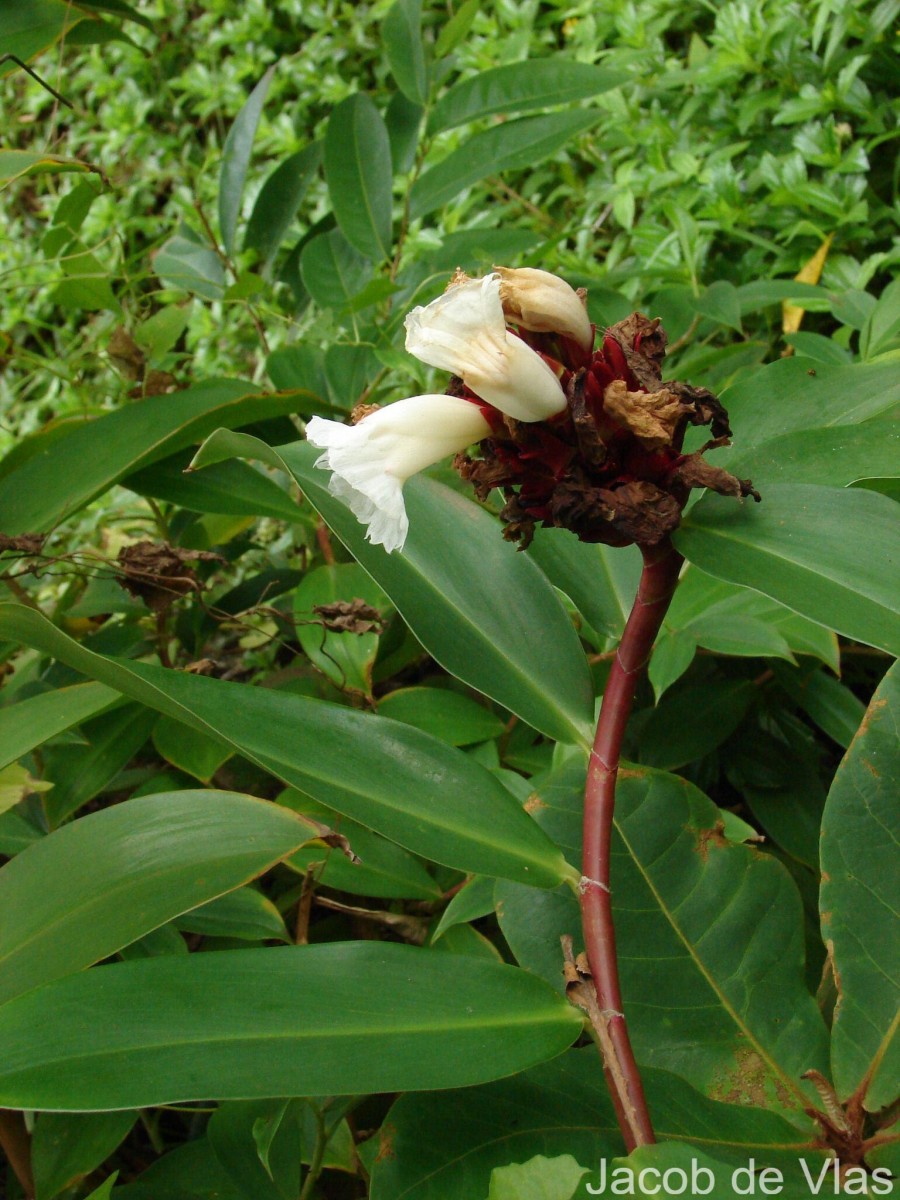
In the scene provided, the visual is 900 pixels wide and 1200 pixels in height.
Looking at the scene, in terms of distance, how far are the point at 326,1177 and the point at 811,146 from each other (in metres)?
1.57

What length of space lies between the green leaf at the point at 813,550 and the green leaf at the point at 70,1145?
580 millimetres

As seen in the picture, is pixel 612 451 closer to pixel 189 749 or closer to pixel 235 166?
pixel 189 749

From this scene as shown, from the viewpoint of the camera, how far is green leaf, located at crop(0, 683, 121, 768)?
0.73m

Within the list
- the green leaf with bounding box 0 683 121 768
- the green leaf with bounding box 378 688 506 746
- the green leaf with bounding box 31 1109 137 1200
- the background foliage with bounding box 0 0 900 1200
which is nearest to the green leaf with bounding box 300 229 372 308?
the background foliage with bounding box 0 0 900 1200

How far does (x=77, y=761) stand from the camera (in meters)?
0.93

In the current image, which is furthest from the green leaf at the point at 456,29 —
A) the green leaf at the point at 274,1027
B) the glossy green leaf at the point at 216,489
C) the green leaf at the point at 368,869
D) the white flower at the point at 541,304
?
the green leaf at the point at 274,1027

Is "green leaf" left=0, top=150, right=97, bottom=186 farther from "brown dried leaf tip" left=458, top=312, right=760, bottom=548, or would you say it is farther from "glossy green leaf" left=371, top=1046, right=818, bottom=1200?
"glossy green leaf" left=371, top=1046, right=818, bottom=1200

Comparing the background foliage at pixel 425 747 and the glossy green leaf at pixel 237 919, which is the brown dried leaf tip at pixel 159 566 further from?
the glossy green leaf at pixel 237 919

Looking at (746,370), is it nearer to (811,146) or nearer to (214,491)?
(214,491)

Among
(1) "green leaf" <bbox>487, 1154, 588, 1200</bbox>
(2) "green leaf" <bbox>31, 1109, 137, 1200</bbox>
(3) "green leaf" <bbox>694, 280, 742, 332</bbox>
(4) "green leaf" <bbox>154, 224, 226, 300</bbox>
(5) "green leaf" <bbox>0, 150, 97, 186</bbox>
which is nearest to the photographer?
(1) "green leaf" <bbox>487, 1154, 588, 1200</bbox>

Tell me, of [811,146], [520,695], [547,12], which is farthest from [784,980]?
[547,12]

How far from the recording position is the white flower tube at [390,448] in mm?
542

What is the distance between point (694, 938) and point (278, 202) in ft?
3.81

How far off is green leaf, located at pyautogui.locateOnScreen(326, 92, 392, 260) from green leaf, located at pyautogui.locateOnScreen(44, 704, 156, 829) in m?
0.63
